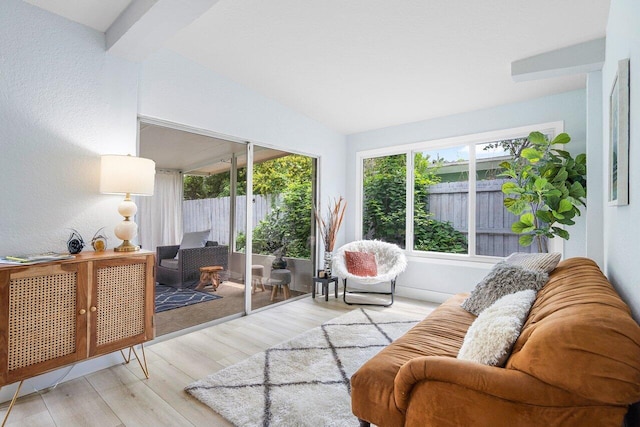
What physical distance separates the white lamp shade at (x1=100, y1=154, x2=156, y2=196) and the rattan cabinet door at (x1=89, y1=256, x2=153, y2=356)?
476mm

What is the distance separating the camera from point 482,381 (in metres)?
1.10

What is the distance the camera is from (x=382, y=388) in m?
1.38

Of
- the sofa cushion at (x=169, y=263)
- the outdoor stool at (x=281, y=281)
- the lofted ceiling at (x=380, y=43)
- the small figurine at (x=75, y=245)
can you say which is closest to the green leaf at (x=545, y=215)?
the lofted ceiling at (x=380, y=43)

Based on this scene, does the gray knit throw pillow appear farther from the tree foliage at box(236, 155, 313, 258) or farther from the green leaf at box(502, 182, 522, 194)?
the tree foliage at box(236, 155, 313, 258)

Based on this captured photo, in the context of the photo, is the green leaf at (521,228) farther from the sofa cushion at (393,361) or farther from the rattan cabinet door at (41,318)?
the rattan cabinet door at (41,318)

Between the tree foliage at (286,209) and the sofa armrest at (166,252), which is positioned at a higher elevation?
the tree foliage at (286,209)

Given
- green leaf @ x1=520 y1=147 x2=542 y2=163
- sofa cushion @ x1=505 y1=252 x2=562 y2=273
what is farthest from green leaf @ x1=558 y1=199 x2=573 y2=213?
sofa cushion @ x1=505 y1=252 x2=562 y2=273

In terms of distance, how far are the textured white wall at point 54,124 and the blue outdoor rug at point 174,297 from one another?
776mm

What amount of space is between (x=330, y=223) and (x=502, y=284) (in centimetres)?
274

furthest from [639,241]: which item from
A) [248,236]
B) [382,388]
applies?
[248,236]

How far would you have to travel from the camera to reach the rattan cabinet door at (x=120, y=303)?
203 centimetres

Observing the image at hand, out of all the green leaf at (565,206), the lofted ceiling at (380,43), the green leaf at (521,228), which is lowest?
the green leaf at (521,228)

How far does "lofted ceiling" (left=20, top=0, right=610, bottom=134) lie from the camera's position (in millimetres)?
2164

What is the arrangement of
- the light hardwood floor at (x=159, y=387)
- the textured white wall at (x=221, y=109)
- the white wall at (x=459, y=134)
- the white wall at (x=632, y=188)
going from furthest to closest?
the white wall at (x=459, y=134), the textured white wall at (x=221, y=109), the light hardwood floor at (x=159, y=387), the white wall at (x=632, y=188)
